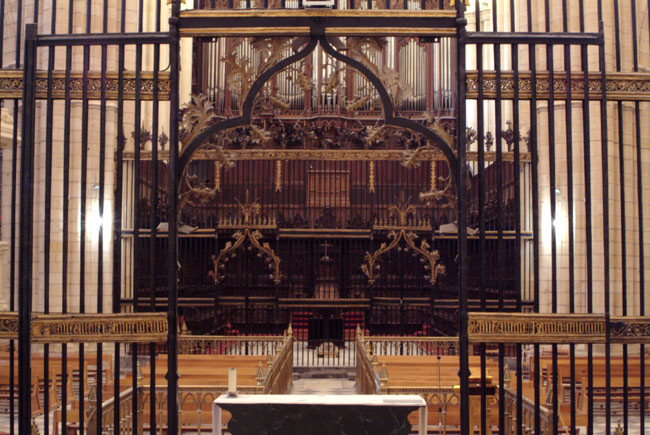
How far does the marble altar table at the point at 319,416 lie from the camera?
5.29 metres

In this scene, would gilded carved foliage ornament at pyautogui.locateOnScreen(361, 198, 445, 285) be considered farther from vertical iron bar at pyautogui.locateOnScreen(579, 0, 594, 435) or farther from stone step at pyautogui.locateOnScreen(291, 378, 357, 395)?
vertical iron bar at pyautogui.locateOnScreen(579, 0, 594, 435)

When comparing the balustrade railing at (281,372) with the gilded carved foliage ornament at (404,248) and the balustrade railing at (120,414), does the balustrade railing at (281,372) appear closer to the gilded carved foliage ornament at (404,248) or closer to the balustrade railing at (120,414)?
the balustrade railing at (120,414)

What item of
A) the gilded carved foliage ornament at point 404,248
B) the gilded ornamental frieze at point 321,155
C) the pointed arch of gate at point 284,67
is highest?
the gilded ornamental frieze at point 321,155

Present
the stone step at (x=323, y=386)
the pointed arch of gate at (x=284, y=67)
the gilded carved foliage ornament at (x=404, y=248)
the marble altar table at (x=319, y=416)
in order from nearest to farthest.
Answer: the marble altar table at (x=319, y=416) → the pointed arch of gate at (x=284, y=67) → the stone step at (x=323, y=386) → the gilded carved foliage ornament at (x=404, y=248)

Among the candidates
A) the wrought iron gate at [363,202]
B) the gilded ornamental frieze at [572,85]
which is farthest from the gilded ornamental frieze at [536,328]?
the gilded ornamental frieze at [572,85]

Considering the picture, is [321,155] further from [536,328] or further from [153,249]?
[536,328]

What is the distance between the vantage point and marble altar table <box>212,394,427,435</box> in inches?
208

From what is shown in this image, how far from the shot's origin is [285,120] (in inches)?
749

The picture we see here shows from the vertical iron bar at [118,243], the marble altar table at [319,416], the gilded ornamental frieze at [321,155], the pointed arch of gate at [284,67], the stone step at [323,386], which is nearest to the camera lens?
the vertical iron bar at [118,243]

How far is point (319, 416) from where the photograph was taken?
17.4 ft

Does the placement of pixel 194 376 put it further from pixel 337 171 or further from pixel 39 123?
pixel 337 171

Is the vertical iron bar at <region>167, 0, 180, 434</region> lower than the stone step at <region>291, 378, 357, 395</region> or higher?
higher

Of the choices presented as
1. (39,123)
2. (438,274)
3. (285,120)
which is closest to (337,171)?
(285,120)

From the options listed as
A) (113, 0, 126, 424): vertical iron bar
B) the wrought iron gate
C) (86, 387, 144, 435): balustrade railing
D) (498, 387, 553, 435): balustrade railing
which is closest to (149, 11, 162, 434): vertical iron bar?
the wrought iron gate
